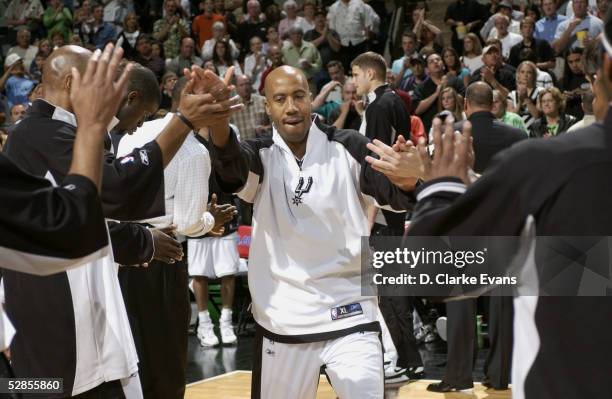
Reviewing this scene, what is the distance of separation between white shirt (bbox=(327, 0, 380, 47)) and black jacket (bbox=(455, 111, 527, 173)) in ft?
29.6

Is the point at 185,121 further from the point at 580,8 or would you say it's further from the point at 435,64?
the point at 580,8

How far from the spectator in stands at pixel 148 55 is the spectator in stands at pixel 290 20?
217 cm

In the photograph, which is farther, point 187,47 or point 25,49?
point 25,49

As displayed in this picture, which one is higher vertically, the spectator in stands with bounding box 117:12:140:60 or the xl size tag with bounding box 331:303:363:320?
the spectator in stands with bounding box 117:12:140:60

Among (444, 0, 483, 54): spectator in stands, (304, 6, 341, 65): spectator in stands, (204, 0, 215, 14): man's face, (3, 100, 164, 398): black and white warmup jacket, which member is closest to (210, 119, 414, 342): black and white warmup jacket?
(3, 100, 164, 398): black and white warmup jacket

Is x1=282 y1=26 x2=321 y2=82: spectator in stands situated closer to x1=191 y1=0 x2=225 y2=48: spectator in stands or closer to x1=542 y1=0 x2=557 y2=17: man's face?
x1=191 y1=0 x2=225 y2=48: spectator in stands

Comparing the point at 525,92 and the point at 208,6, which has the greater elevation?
the point at 208,6

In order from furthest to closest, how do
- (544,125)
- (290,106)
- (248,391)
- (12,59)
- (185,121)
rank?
(12,59) < (544,125) < (248,391) < (290,106) < (185,121)

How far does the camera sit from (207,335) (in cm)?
994

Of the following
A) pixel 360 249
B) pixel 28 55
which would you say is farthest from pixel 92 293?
pixel 28 55

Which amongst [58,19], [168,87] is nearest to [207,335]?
[168,87]

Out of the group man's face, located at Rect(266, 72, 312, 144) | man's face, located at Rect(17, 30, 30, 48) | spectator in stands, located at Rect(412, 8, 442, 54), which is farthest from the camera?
man's face, located at Rect(17, 30, 30, 48)

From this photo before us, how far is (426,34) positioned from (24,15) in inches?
342

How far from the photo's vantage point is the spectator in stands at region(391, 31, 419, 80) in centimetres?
1353
